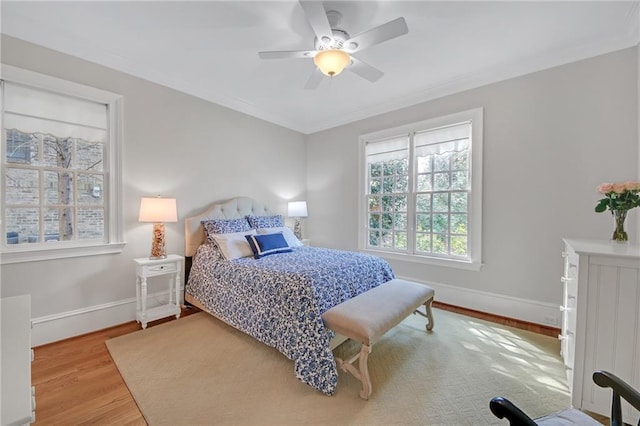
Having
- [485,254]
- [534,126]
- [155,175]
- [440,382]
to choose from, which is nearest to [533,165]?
[534,126]

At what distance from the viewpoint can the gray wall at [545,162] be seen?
2457 millimetres

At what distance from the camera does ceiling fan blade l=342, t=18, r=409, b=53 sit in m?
1.81

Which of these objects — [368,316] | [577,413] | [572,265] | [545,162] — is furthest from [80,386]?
[545,162]

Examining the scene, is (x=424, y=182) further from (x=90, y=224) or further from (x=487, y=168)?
(x=90, y=224)

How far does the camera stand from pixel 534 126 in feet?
9.30

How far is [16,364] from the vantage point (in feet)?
3.02

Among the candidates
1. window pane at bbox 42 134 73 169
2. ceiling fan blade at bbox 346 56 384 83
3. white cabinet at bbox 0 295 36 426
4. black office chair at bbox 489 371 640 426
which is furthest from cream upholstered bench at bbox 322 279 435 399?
window pane at bbox 42 134 73 169

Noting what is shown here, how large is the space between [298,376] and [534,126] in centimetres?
333

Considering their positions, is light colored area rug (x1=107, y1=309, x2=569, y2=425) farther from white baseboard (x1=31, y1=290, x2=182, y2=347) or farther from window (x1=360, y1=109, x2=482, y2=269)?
window (x1=360, y1=109, x2=482, y2=269)

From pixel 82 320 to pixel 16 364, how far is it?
7.33ft

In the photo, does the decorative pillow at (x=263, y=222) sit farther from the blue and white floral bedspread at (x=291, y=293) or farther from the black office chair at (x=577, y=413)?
the black office chair at (x=577, y=413)

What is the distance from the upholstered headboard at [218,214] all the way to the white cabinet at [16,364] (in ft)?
6.93

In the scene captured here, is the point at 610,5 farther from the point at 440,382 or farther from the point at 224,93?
the point at 224,93

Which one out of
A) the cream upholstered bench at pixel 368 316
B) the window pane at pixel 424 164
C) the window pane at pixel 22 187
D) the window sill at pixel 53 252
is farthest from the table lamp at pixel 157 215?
the window pane at pixel 424 164
